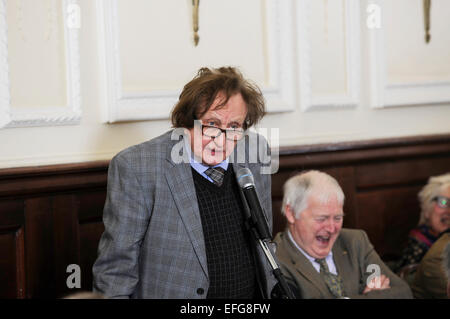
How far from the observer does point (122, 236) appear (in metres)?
2.32

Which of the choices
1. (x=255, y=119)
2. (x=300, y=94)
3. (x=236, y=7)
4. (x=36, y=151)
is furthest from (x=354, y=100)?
(x=36, y=151)

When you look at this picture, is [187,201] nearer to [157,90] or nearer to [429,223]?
[157,90]

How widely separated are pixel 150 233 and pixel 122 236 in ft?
0.38

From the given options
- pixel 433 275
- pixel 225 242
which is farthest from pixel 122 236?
pixel 433 275


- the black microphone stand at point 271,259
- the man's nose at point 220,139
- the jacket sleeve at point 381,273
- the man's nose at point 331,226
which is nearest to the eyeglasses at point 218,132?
the man's nose at point 220,139

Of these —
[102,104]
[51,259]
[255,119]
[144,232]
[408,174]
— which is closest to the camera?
[144,232]

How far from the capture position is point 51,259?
295 cm

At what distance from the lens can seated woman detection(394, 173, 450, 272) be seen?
380 cm

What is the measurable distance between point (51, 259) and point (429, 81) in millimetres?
2765

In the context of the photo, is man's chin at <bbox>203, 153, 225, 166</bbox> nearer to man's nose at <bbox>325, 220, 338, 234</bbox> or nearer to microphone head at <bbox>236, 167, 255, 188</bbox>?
microphone head at <bbox>236, 167, 255, 188</bbox>

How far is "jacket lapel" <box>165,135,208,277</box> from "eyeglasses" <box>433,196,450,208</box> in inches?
79.2

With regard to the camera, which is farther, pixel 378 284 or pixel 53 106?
pixel 378 284

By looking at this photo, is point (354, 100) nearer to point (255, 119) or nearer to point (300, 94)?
point (300, 94)
